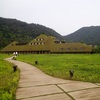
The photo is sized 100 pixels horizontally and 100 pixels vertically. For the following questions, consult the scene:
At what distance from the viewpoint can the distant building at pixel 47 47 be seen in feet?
220

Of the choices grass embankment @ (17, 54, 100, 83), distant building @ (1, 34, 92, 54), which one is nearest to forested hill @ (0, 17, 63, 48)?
distant building @ (1, 34, 92, 54)

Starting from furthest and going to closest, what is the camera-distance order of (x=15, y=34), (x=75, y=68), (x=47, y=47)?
(x=15, y=34) → (x=47, y=47) → (x=75, y=68)

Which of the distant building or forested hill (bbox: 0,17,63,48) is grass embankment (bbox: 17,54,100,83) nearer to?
the distant building

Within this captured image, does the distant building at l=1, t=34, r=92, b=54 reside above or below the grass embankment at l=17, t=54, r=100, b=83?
above

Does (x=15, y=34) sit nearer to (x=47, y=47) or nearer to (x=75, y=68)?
(x=47, y=47)

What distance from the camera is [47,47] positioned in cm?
7100

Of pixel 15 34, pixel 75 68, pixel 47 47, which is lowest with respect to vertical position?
pixel 75 68

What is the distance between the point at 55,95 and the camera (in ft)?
28.6

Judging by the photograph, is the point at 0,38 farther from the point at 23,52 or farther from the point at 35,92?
the point at 35,92

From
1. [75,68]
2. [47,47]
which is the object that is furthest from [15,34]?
[75,68]

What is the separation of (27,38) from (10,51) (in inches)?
1425

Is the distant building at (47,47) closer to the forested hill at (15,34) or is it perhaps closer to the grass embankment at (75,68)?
the forested hill at (15,34)

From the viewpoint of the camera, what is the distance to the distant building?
67.0m

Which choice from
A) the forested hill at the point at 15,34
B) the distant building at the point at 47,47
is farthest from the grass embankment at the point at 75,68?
the forested hill at the point at 15,34
